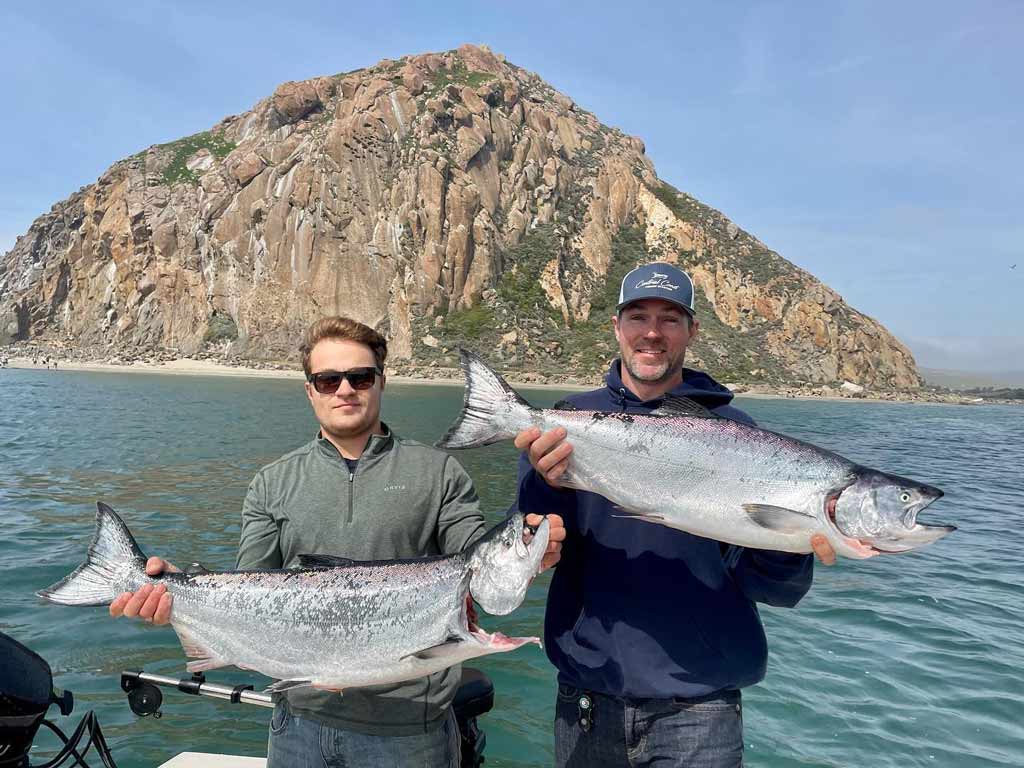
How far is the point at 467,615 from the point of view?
10.0 ft

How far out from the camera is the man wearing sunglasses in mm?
3078

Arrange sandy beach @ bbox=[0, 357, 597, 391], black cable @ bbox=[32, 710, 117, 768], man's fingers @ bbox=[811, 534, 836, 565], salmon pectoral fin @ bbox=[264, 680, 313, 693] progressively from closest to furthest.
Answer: salmon pectoral fin @ bbox=[264, 680, 313, 693]
man's fingers @ bbox=[811, 534, 836, 565]
black cable @ bbox=[32, 710, 117, 768]
sandy beach @ bbox=[0, 357, 597, 391]

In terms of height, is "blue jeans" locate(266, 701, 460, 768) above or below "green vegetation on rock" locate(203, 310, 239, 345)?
below

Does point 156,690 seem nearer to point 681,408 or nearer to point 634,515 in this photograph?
point 634,515

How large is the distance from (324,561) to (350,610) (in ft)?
0.90

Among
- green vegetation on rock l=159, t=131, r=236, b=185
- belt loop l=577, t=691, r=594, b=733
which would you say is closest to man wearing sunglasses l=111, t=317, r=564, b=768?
belt loop l=577, t=691, r=594, b=733

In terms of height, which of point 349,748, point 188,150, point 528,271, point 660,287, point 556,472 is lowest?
point 349,748

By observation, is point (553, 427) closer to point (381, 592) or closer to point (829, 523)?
point (381, 592)

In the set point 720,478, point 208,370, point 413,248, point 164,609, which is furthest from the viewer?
point 413,248

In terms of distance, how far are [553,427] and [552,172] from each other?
402 ft

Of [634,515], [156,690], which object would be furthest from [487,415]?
[156,690]

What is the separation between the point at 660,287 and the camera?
3623 millimetres

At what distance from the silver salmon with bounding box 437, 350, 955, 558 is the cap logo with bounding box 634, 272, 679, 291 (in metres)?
0.62

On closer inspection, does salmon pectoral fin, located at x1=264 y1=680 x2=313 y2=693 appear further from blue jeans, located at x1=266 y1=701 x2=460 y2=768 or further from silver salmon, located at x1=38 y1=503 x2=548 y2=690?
blue jeans, located at x1=266 y1=701 x2=460 y2=768
